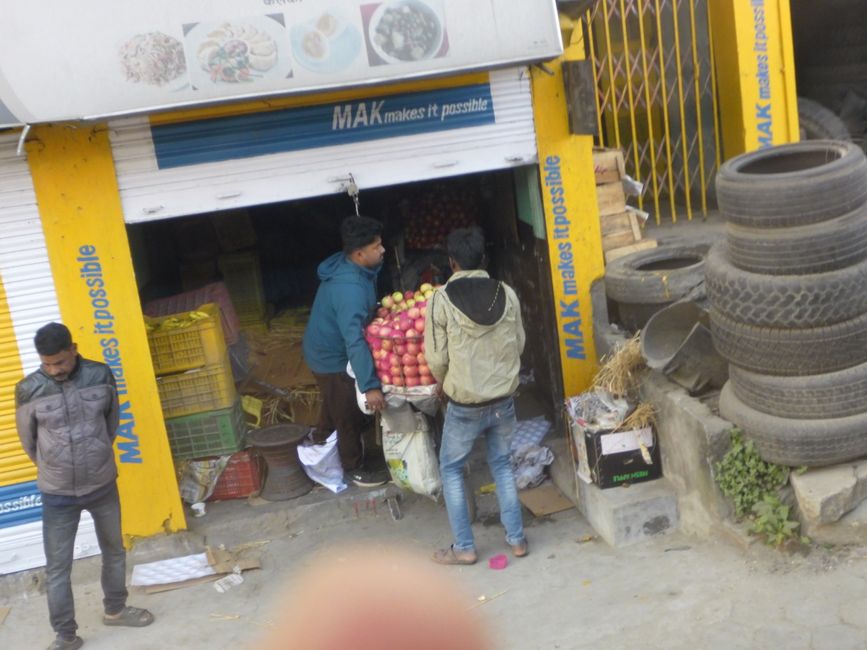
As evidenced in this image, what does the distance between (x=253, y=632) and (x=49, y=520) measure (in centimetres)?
124

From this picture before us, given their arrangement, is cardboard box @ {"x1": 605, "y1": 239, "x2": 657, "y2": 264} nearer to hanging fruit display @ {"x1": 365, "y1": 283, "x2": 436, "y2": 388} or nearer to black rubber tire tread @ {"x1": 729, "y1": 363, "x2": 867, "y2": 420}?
hanging fruit display @ {"x1": 365, "y1": 283, "x2": 436, "y2": 388}

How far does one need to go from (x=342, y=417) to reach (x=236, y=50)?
2.47 metres

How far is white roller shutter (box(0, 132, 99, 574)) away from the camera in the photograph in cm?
612

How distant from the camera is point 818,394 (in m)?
5.09

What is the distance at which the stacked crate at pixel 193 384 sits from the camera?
6965 millimetres

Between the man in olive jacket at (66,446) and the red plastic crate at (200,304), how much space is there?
6.43 feet

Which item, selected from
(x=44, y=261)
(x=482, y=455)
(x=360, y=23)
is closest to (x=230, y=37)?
(x=360, y=23)

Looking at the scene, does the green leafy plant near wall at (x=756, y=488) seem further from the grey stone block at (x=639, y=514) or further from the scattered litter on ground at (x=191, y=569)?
the scattered litter on ground at (x=191, y=569)

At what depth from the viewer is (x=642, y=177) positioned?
8453mm

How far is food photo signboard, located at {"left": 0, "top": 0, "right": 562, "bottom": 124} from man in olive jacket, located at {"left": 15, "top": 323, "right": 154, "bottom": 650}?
1.43 metres

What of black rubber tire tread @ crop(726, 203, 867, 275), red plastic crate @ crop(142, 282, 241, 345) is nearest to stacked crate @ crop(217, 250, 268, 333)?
red plastic crate @ crop(142, 282, 241, 345)

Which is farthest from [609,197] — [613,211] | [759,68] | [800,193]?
[800,193]

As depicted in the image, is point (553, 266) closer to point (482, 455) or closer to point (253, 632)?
point (482, 455)

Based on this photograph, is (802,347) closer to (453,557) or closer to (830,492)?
(830,492)
